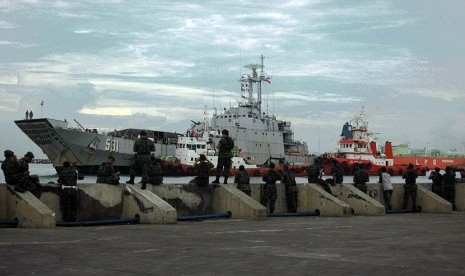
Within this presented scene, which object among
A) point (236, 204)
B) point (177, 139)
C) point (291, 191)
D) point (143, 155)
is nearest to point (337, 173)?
point (291, 191)

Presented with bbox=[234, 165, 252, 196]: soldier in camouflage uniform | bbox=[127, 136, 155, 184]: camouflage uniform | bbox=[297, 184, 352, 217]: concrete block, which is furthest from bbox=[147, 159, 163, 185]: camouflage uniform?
bbox=[297, 184, 352, 217]: concrete block

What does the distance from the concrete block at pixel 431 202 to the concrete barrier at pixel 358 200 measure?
116 inches

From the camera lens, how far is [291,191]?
→ 1838 cm

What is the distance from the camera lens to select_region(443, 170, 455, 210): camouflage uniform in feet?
74.2

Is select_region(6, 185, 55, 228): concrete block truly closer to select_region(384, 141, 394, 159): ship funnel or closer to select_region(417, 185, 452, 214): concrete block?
select_region(417, 185, 452, 214): concrete block

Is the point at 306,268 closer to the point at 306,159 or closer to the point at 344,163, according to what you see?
the point at 344,163

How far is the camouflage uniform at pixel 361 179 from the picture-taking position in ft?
66.6

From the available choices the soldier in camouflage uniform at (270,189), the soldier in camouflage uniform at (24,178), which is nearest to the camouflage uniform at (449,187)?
the soldier in camouflage uniform at (270,189)

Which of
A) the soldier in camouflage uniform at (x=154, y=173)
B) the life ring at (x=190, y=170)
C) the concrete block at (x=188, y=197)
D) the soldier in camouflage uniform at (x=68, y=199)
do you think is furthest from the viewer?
the life ring at (x=190, y=170)

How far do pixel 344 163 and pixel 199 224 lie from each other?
79507 mm

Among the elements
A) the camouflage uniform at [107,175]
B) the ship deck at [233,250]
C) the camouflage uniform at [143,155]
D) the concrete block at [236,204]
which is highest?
the camouflage uniform at [143,155]

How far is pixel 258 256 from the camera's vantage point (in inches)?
342

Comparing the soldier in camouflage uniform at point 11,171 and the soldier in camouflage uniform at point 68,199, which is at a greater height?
the soldier in camouflage uniform at point 11,171

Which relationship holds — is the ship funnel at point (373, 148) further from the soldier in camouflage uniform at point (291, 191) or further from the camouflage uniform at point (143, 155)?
the camouflage uniform at point (143, 155)
